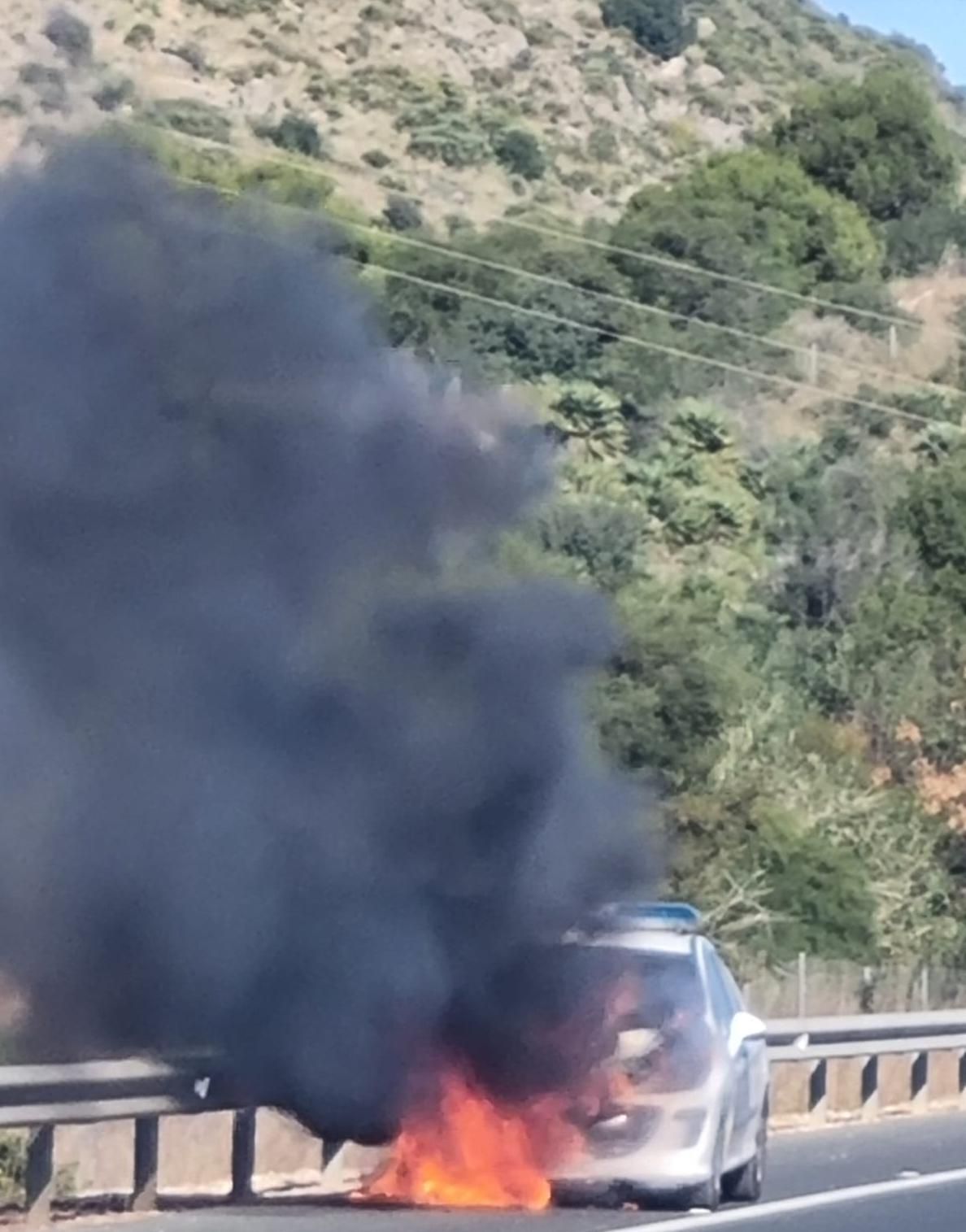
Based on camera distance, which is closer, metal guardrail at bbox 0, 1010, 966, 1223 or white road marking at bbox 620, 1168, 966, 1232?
metal guardrail at bbox 0, 1010, 966, 1223

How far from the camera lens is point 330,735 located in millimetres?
17734

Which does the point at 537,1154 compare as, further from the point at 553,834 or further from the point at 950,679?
the point at 950,679

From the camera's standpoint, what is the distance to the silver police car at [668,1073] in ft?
55.9

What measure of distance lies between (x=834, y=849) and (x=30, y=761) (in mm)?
20785

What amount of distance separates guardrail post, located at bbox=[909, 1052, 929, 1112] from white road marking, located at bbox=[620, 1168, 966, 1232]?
642 centimetres

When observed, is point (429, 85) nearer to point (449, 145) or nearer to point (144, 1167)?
point (449, 145)

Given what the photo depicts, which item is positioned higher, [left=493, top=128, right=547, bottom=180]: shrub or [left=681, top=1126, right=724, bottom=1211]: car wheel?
[left=493, top=128, right=547, bottom=180]: shrub

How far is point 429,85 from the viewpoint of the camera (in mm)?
97875

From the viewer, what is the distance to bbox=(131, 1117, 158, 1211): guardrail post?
674 inches

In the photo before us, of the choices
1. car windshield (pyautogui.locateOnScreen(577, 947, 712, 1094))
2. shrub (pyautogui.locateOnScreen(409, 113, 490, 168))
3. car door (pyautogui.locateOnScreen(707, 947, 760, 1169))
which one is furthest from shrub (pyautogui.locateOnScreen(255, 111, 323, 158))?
car windshield (pyautogui.locateOnScreen(577, 947, 712, 1094))

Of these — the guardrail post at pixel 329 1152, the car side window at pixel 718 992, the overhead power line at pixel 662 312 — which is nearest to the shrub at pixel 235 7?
the overhead power line at pixel 662 312

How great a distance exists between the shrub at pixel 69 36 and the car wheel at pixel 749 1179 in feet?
235

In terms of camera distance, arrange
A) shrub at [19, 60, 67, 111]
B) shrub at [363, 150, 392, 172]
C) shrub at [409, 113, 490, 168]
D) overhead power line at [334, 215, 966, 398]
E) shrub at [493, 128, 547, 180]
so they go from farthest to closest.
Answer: shrub at [493, 128, 547, 180] → shrub at [409, 113, 490, 168] → shrub at [363, 150, 392, 172] → shrub at [19, 60, 67, 111] → overhead power line at [334, 215, 966, 398]

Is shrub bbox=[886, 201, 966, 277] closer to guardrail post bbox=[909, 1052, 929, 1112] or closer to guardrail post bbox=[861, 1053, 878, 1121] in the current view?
guardrail post bbox=[909, 1052, 929, 1112]
